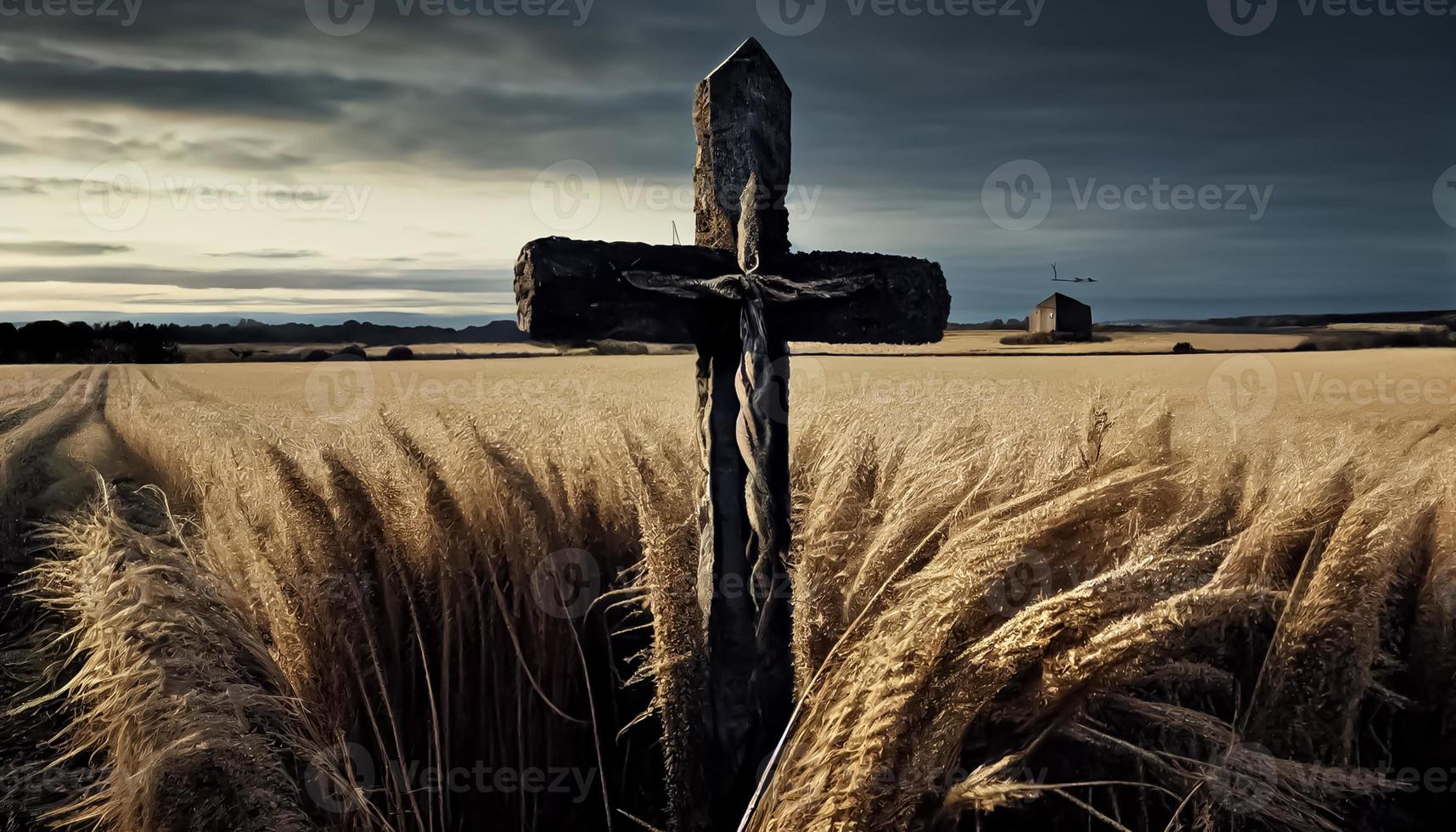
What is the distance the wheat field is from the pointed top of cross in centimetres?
123

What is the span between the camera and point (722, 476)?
218 centimetres

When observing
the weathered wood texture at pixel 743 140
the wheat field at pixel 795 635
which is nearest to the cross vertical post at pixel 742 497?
the weathered wood texture at pixel 743 140

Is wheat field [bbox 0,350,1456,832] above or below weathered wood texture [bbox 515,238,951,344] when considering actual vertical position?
below

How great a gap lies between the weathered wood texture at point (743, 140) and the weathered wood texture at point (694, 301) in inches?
4.2

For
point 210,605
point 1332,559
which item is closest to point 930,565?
point 1332,559

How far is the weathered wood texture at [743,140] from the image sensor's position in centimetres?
215

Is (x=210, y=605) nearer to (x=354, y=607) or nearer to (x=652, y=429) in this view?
(x=354, y=607)

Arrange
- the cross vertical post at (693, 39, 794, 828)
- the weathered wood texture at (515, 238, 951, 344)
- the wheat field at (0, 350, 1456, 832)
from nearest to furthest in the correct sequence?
the wheat field at (0, 350, 1456, 832), the weathered wood texture at (515, 238, 951, 344), the cross vertical post at (693, 39, 794, 828)

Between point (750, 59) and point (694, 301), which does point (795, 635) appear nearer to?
point (694, 301)

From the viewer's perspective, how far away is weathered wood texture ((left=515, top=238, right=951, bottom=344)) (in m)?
2.02

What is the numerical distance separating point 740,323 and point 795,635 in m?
0.85

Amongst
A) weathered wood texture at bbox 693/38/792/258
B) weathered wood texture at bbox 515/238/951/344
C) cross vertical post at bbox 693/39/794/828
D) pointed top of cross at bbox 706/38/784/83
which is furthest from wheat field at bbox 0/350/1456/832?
pointed top of cross at bbox 706/38/784/83

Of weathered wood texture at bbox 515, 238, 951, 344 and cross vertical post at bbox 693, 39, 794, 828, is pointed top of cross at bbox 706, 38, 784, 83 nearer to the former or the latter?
cross vertical post at bbox 693, 39, 794, 828

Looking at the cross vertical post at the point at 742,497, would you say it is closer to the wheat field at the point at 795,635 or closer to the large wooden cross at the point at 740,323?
the large wooden cross at the point at 740,323
